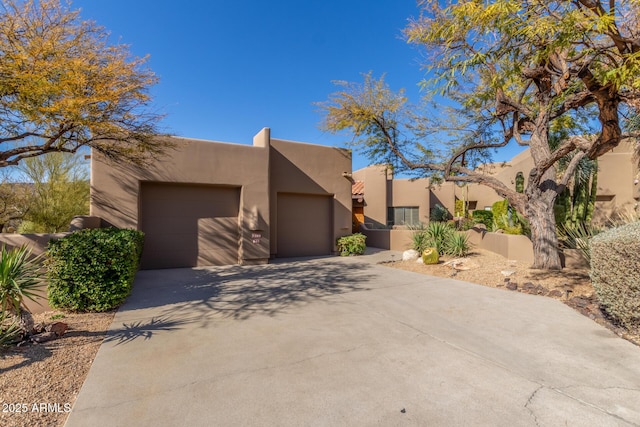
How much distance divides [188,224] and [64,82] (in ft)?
20.3

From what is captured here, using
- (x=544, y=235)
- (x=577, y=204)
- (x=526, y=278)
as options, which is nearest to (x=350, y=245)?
(x=526, y=278)

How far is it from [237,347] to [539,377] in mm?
3493

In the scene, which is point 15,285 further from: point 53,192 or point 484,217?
point 484,217

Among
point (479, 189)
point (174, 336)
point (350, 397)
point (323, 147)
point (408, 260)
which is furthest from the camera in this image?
point (479, 189)

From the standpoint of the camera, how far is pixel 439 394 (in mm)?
2908

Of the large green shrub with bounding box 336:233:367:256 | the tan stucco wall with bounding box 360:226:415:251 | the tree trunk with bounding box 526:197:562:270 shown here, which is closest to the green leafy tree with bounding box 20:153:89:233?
the large green shrub with bounding box 336:233:367:256

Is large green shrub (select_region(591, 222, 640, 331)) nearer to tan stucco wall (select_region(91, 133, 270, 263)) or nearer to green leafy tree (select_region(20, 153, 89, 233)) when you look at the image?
tan stucco wall (select_region(91, 133, 270, 263))

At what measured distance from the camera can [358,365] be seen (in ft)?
11.4

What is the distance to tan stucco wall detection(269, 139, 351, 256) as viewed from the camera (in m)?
12.1

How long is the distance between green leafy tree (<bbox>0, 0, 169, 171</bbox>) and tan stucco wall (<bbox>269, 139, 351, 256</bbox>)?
19.4 feet

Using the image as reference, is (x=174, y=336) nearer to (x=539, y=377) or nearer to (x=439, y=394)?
(x=439, y=394)

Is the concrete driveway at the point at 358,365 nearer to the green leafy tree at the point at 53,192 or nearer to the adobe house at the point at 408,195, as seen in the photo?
the green leafy tree at the point at 53,192

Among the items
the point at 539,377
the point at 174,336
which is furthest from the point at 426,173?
the point at 174,336

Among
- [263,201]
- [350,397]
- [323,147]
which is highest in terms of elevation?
[323,147]
